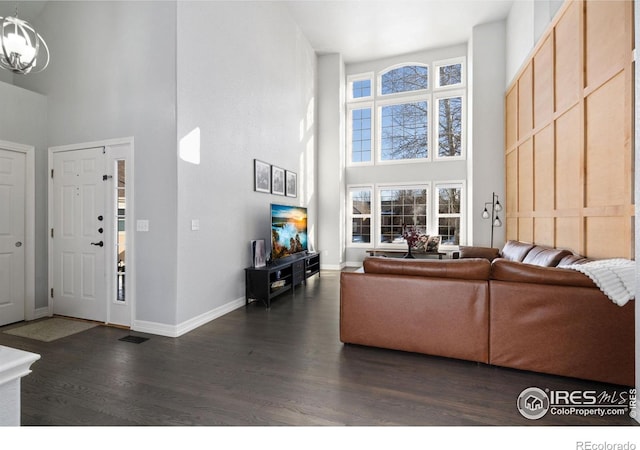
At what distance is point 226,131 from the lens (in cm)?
403

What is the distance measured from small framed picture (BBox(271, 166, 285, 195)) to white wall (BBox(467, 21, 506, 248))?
13.0 ft

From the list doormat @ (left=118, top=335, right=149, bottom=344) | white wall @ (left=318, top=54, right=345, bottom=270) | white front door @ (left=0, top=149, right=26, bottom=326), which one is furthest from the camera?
white wall @ (left=318, top=54, right=345, bottom=270)

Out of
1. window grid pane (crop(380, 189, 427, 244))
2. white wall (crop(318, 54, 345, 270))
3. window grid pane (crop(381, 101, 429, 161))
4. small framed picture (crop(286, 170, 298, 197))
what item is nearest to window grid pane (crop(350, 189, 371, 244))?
window grid pane (crop(380, 189, 427, 244))

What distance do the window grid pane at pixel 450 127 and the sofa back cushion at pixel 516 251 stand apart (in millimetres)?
3105

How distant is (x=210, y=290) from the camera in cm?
374

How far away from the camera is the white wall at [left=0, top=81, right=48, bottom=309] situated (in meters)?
3.68

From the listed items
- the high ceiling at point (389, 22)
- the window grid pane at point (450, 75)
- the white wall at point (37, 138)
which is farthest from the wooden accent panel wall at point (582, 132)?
the white wall at point (37, 138)

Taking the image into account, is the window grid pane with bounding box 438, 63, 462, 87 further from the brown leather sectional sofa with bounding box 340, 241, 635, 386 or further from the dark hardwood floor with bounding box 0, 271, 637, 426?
the dark hardwood floor with bounding box 0, 271, 637, 426

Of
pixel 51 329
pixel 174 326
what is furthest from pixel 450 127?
pixel 51 329

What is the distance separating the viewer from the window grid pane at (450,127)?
24.3 feet

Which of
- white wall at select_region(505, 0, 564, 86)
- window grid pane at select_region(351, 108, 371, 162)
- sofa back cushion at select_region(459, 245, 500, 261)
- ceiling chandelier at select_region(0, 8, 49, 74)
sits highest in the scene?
white wall at select_region(505, 0, 564, 86)

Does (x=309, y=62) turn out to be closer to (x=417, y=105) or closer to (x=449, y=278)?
(x=417, y=105)

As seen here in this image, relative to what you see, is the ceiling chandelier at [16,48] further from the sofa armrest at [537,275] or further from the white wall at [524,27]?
the white wall at [524,27]

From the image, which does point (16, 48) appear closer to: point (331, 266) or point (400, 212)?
point (331, 266)
